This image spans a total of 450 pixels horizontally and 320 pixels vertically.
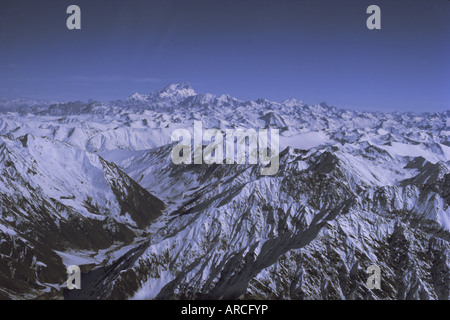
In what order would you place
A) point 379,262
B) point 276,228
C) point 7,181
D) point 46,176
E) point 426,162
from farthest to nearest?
point 426,162, point 46,176, point 7,181, point 276,228, point 379,262

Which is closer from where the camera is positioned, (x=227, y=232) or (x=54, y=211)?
(x=227, y=232)

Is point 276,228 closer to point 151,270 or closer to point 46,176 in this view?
point 151,270

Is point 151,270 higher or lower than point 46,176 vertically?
lower

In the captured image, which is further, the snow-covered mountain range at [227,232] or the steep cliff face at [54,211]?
the steep cliff face at [54,211]

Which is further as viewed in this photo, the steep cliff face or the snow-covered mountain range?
the steep cliff face

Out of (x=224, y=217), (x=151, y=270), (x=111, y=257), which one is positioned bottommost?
(x=111, y=257)

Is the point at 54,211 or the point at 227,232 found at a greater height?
the point at 227,232
